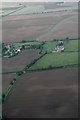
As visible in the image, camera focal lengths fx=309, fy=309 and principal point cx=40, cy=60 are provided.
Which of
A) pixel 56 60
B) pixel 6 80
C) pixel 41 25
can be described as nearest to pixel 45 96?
pixel 6 80

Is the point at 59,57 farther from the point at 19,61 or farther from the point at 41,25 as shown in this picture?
the point at 41,25

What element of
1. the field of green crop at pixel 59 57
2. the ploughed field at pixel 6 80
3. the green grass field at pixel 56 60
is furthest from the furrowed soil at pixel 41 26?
the ploughed field at pixel 6 80

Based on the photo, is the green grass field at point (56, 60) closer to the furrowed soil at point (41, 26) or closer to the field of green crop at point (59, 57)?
the field of green crop at point (59, 57)

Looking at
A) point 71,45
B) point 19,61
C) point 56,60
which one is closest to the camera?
point 56,60

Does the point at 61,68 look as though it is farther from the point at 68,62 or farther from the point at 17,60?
the point at 17,60

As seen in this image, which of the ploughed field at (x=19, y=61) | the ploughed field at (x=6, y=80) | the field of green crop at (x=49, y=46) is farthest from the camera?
the field of green crop at (x=49, y=46)

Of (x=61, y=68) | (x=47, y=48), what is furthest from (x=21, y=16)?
(x=61, y=68)

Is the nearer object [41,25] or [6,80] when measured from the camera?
[6,80]
